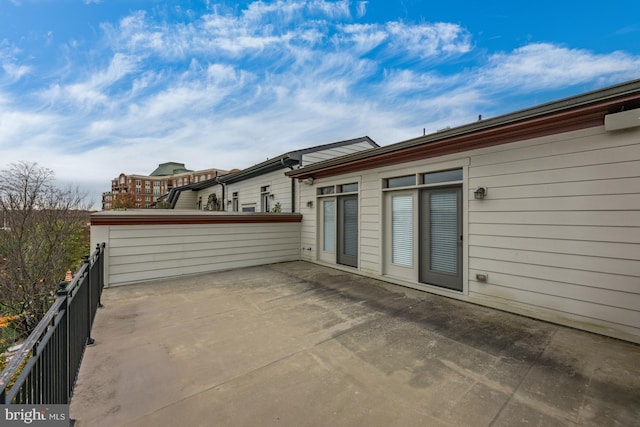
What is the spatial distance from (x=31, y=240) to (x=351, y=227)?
8680mm

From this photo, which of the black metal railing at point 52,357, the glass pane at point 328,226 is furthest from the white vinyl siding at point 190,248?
the black metal railing at point 52,357

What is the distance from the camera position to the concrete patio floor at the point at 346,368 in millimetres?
1848

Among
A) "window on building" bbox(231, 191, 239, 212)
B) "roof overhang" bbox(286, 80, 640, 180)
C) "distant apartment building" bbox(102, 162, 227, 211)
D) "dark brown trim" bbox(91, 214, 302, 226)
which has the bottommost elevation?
"dark brown trim" bbox(91, 214, 302, 226)

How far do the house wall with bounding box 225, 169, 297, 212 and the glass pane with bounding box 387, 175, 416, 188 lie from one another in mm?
3911

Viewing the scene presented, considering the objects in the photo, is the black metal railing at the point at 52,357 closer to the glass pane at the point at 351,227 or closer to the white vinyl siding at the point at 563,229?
the white vinyl siding at the point at 563,229

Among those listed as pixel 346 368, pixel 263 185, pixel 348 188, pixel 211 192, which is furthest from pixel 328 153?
pixel 211 192

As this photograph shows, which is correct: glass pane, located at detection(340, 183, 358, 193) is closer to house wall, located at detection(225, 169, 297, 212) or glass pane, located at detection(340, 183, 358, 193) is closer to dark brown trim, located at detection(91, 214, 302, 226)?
dark brown trim, located at detection(91, 214, 302, 226)

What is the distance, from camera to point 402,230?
5391mm

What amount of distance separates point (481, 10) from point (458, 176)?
4898 millimetres

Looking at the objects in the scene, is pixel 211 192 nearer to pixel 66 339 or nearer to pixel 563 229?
pixel 66 339

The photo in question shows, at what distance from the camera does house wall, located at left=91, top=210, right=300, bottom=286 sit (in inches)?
211

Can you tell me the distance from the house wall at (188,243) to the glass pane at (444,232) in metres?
4.14

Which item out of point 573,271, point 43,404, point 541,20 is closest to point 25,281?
point 43,404

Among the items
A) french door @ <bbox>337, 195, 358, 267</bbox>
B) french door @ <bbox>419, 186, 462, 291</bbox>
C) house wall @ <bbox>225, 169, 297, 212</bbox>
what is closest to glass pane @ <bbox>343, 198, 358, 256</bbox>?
french door @ <bbox>337, 195, 358, 267</bbox>
